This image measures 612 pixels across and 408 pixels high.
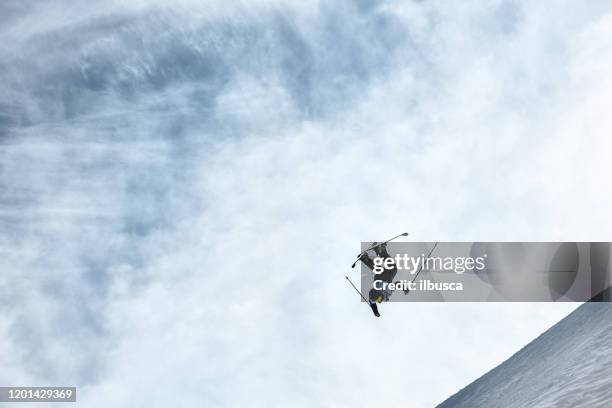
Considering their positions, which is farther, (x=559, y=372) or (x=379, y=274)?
(x=559, y=372)

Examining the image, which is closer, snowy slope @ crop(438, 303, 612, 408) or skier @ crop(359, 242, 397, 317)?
snowy slope @ crop(438, 303, 612, 408)

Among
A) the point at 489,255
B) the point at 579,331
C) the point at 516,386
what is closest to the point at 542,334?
the point at 579,331

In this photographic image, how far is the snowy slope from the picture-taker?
17.6 metres

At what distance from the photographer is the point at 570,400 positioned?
17062 mm

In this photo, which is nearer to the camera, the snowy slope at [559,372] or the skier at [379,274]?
the snowy slope at [559,372]

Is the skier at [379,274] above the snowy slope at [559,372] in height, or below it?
above

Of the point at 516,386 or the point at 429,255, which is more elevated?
the point at 429,255

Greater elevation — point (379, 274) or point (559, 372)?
point (379, 274)

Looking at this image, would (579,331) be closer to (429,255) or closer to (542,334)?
(542,334)

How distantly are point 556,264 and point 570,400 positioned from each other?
16696 millimetres

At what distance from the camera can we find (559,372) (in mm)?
23344

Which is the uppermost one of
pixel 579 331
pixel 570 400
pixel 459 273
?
pixel 459 273

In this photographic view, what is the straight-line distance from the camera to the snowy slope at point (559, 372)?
693 inches

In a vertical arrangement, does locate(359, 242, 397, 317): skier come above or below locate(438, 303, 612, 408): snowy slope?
above
